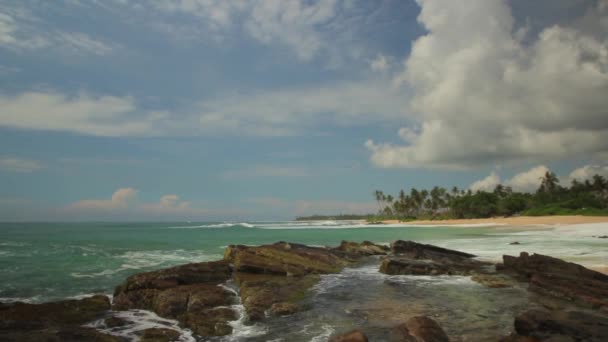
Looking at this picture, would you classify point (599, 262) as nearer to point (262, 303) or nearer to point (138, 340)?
point (262, 303)

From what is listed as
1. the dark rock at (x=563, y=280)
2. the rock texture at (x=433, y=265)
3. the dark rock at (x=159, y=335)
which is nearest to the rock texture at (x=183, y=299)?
the dark rock at (x=159, y=335)

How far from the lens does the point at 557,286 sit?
56.6ft

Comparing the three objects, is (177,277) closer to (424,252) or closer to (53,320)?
(53,320)

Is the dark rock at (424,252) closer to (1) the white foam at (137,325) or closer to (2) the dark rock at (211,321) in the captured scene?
(2) the dark rock at (211,321)

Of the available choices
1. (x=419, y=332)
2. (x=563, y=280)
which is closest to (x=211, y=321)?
(x=419, y=332)

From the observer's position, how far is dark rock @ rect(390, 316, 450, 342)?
34.6 ft

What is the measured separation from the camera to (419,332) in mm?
10742

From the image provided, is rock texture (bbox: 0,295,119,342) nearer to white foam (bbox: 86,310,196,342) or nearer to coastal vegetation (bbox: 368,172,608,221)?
white foam (bbox: 86,310,196,342)

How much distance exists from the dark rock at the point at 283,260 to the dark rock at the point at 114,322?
10411 mm

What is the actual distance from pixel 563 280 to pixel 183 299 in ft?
60.4


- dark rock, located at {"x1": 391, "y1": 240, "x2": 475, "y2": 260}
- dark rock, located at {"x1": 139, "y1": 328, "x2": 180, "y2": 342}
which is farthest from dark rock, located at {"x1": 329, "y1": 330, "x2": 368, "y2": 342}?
dark rock, located at {"x1": 391, "y1": 240, "x2": 475, "y2": 260}

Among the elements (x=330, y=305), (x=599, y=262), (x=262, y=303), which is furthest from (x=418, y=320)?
(x=599, y=262)

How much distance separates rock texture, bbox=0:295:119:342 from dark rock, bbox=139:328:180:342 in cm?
99

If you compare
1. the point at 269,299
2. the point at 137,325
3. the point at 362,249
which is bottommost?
the point at 137,325
